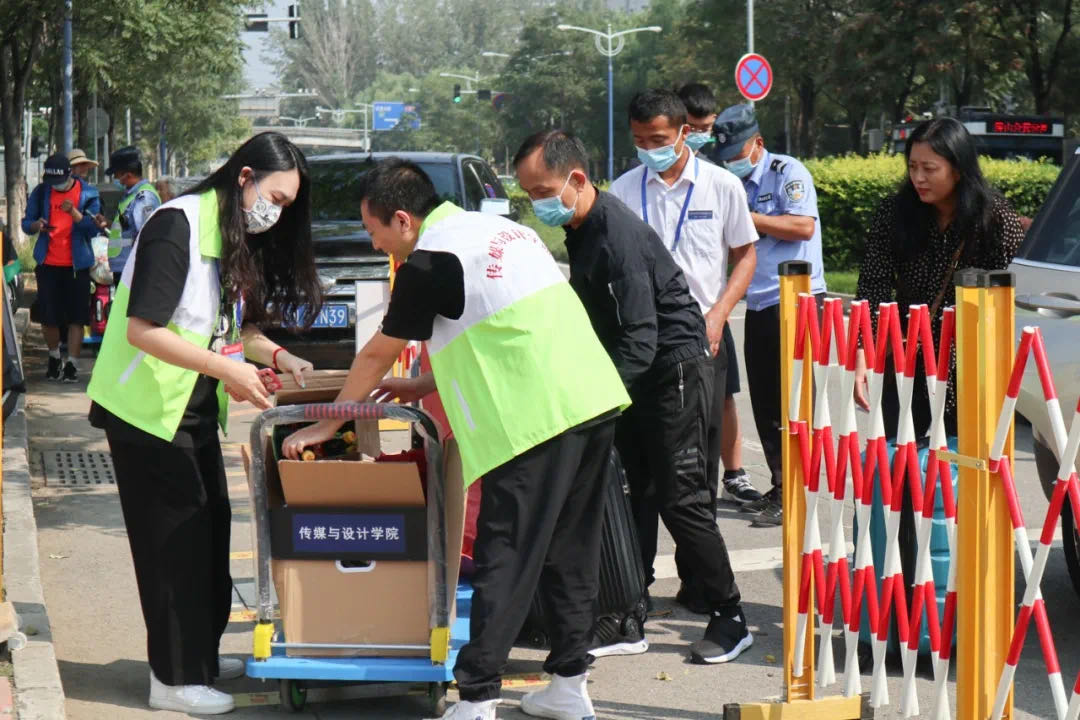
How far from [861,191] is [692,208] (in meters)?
15.5

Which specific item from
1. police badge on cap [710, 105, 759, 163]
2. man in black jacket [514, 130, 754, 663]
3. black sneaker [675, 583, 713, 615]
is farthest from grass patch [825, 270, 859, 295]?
man in black jacket [514, 130, 754, 663]

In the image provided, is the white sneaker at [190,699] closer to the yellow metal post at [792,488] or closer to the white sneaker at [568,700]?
the white sneaker at [568,700]

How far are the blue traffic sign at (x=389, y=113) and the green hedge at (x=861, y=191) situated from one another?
10232 centimetres

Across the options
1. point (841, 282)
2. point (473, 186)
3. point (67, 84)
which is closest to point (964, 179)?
point (473, 186)

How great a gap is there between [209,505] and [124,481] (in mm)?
268

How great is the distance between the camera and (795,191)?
7055 mm

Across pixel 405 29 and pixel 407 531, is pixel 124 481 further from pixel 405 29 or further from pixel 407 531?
pixel 405 29

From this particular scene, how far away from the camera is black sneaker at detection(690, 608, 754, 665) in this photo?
5.10m

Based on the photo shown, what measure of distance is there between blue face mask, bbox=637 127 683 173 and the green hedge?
1470 centimetres

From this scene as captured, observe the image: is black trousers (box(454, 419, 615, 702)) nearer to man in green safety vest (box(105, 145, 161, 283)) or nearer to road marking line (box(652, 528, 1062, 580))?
road marking line (box(652, 528, 1062, 580))

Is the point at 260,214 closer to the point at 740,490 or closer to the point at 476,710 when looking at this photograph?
the point at 476,710

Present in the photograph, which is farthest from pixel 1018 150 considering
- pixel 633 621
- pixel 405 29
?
pixel 405 29

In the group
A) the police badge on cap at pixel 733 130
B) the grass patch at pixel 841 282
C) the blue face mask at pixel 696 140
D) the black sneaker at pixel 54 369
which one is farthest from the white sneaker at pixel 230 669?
the grass patch at pixel 841 282

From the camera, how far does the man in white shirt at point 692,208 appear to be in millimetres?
6160
